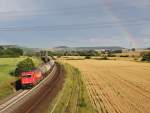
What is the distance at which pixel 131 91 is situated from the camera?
45.8m

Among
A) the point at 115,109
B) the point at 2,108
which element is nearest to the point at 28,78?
the point at 2,108

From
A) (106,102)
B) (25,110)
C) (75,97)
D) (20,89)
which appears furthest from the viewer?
(20,89)

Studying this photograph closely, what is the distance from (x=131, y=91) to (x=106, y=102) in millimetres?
11142

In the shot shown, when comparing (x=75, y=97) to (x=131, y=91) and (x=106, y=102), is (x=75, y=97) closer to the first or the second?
(x=106, y=102)

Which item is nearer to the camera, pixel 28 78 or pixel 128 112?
pixel 128 112

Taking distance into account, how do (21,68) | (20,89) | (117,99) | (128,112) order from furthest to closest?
(21,68) < (20,89) < (117,99) < (128,112)

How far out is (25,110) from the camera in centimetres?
3234

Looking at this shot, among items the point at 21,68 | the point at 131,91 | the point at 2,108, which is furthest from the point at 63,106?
the point at 21,68

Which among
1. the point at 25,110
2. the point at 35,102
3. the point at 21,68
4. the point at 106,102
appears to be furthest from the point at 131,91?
the point at 21,68

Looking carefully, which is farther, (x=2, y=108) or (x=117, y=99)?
(x=117, y=99)

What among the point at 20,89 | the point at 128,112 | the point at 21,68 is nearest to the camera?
the point at 128,112

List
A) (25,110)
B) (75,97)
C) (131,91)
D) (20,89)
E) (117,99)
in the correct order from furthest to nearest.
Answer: (20,89)
(131,91)
(75,97)
(117,99)
(25,110)

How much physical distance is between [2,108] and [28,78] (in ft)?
59.8

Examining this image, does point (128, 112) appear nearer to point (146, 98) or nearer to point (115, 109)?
point (115, 109)
